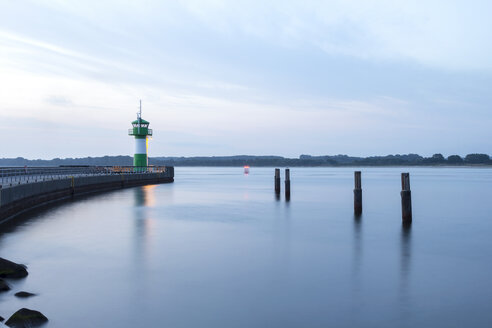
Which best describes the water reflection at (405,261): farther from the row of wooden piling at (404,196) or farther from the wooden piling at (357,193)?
the wooden piling at (357,193)

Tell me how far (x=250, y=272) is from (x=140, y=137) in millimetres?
44251

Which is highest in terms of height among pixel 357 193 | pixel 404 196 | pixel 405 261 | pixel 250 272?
pixel 404 196

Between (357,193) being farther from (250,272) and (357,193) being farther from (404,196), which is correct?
(250,272)

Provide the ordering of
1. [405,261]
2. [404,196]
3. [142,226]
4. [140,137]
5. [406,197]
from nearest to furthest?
[405,261] → [404,196] → [406,197] → [142,226] → [140,137]

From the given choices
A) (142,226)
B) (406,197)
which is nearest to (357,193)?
(406,197)

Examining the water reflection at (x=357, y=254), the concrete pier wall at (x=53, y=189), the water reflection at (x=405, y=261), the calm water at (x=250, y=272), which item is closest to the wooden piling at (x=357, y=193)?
the water reflection at (x=357, y=254)

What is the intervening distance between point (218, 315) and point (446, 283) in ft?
21.4

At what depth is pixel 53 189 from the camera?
29688mm

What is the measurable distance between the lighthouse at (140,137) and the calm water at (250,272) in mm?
29170

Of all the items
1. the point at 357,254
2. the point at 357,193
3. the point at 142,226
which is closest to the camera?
the point at 357,254

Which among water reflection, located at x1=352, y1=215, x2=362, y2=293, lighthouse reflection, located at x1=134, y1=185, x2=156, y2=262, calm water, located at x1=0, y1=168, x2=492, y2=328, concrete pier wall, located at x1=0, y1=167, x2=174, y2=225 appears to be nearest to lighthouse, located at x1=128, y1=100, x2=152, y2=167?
concrete pier wall, located at x1=0, y1=167, x2=174, y2=225

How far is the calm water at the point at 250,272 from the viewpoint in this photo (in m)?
9.52

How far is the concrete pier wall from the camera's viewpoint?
2006 cm

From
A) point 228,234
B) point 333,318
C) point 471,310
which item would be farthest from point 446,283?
point 228,234
